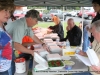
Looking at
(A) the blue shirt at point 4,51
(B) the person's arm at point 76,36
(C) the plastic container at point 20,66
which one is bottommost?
(B) the person's arm at point 76,36

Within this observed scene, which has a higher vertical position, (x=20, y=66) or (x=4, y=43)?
(x=4, y=43)

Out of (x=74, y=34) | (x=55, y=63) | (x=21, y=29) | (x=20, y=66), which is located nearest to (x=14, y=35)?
(x=21, y=29)

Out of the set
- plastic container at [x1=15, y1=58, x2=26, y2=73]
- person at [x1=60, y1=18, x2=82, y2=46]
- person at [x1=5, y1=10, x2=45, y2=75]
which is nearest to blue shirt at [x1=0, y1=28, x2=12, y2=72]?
plastic container at [x1=15, y1=58, x2=26, y2=73]

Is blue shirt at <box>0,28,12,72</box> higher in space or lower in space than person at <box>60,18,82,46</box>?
higher

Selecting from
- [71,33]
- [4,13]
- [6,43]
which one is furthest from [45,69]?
[71,33]

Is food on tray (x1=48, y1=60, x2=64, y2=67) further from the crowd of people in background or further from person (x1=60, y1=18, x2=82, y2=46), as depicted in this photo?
person (x1=60, y1=18, x2=82, y2=46)

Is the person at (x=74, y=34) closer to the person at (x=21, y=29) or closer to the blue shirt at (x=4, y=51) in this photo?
the person at (x=21, y=29)

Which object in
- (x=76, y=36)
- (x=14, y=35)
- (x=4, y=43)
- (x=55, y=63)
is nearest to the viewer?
(x=4, y=43)

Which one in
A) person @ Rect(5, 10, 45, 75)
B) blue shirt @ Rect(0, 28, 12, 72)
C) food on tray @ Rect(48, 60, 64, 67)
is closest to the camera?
blue shirt @ Rect(0, 28, 12, 72)

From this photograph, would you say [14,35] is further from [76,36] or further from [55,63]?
[76,36]

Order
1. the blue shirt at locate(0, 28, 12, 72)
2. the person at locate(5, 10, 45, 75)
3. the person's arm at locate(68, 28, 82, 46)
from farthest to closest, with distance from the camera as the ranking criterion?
the person's arm at locate(68, 28, 82, 46) → the person at locate(5, 10, 45, 75) → the blue shirt at locate(0, 28, 12, 72)

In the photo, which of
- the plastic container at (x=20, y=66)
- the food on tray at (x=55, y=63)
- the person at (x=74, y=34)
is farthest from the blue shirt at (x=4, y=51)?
the person at (x=74, y=34)

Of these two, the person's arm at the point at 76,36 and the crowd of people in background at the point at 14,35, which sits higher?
the crowd of people in background at the point at 14,35

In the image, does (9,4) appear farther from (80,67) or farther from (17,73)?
(80,67)
